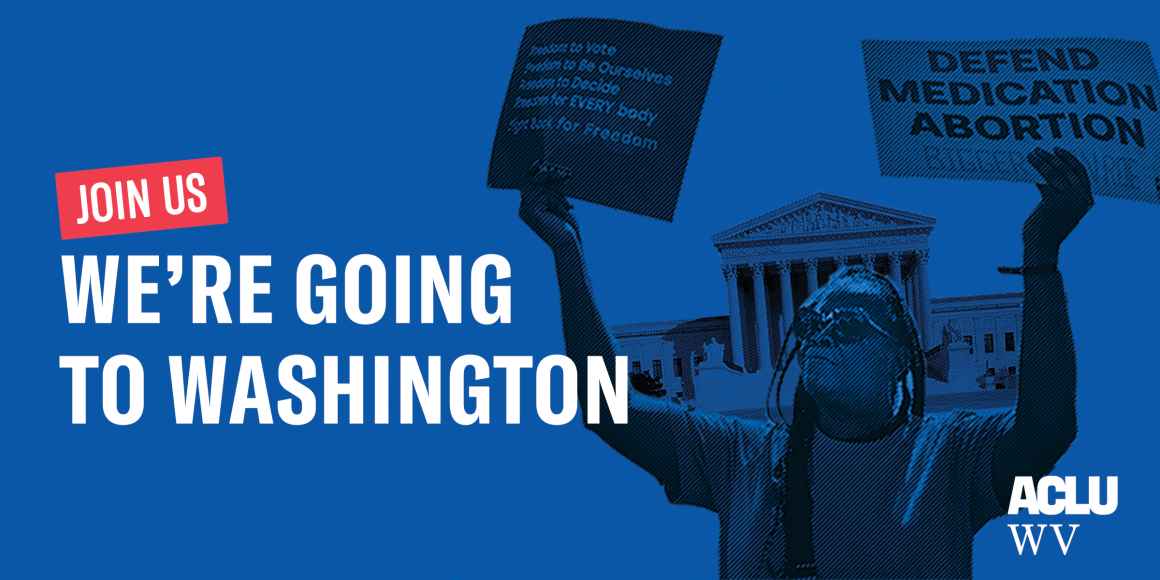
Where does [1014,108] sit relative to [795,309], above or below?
above

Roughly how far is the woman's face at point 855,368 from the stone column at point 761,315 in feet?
0.98

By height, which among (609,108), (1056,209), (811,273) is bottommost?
(811,273)

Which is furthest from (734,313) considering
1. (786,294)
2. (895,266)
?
(895,266)

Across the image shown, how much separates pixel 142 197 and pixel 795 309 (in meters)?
3.27

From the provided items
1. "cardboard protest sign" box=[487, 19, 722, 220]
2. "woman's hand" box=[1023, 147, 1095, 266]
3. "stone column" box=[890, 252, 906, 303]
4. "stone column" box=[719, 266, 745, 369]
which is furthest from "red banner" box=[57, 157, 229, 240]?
"woman's hand" box=[1023, 147, 1095, 266]

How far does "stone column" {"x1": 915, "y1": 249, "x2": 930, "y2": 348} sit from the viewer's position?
11.3 meters

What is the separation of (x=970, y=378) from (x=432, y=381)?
8.33 ft

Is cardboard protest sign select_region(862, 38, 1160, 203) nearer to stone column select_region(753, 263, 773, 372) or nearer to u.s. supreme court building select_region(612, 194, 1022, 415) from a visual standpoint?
u.s. supreme court building select_region(612, 194, 1022, 415)

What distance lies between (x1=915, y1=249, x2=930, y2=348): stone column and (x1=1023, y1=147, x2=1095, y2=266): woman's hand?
0.82 meters

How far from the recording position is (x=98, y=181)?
41.0 feet

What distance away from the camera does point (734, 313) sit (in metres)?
11.6

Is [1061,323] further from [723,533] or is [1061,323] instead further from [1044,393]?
[723,533]

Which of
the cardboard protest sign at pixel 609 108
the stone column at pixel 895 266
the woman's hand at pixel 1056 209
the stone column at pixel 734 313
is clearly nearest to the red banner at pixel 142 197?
the cardboard protest sign at pixel 609 108

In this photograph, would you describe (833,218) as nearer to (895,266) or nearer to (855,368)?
(895,266)
